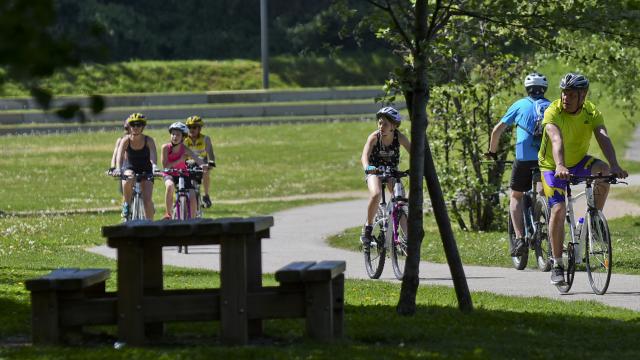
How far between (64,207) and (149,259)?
17676 mm

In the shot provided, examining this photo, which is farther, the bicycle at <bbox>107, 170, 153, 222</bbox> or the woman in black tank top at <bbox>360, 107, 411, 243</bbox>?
the bicycle at <bbox>107, 170, 153, 222</bbox>

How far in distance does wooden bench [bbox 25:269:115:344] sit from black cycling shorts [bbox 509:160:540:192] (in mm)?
6163

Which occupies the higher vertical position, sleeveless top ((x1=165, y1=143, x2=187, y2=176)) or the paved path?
sleeveless top ((x1=165, y1=143, x2=187, y2=176))

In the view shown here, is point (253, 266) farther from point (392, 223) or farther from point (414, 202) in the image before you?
point (392, 223)

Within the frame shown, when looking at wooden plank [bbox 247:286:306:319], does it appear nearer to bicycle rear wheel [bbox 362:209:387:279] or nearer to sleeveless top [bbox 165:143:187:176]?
bicycle rear wheel [bbox 362:209:387:279]

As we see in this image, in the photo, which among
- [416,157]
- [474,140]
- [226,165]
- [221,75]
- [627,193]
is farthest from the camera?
[221,75]

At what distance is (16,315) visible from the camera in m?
10.0

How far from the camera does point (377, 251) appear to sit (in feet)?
46.8

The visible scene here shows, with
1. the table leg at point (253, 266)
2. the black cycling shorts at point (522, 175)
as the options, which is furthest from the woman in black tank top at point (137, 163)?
the table leg at point (253, 266)

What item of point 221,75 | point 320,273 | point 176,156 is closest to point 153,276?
point 320,273

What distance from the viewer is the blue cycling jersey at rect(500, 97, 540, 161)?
1341cm

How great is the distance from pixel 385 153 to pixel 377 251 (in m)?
0.92

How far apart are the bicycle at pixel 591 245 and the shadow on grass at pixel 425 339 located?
1.67 meters

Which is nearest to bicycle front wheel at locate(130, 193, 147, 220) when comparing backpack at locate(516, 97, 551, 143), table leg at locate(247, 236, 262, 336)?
backpack at locate(516, 97, 551, 143)
